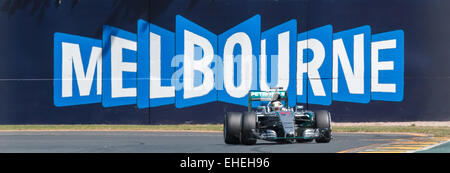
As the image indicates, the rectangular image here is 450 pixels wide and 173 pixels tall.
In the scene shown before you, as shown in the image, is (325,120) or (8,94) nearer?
(325,120)

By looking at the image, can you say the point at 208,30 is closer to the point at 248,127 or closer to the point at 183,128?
the point at 183,128

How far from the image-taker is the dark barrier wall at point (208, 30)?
1300 inches

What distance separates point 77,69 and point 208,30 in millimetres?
6206

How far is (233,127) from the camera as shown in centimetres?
2089

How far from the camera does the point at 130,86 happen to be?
3375 centimetres

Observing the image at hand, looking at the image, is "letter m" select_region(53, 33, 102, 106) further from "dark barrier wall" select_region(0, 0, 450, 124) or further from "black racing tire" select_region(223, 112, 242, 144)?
"black racing tire" select_region(223, 112, 242, 144)

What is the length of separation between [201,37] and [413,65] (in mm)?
9587

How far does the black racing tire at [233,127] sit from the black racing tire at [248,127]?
0.13 metres

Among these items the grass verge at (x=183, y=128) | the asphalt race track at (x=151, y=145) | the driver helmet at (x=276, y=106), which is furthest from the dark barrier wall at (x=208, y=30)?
the driver helmet at (x=276, y=106)

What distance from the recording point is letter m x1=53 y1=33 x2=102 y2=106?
3356 cm

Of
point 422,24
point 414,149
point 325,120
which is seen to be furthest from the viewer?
point 422,24

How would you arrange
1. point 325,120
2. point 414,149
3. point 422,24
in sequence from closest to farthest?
1. point 414,149
2. point 325,120
3. point 422,24

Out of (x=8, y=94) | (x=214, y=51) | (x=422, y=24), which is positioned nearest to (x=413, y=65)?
(x=422, y=24)

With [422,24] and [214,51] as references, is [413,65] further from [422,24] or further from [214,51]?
[214,51]
